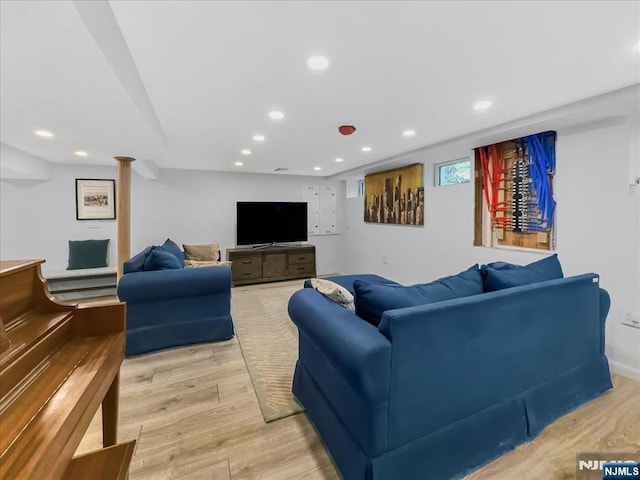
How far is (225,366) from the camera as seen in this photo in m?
2.52

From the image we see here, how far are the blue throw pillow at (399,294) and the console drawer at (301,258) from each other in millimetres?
4346

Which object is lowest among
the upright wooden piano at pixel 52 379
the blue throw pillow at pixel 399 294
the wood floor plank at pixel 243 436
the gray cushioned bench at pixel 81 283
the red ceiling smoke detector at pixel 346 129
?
the wood floor plank at pixel 243 436

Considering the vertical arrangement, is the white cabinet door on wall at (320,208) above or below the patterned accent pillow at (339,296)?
above

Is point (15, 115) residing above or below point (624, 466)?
above

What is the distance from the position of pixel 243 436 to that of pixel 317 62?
226cm

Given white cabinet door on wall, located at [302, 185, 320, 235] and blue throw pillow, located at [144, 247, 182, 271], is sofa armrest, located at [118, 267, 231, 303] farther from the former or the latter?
white cabinet door on wall, located at [302, 185, 320, 235]

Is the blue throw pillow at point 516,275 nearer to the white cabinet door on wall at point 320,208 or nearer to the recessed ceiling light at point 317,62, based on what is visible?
the recessed ceiling light at point 317,62

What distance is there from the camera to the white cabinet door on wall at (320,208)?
253 inches

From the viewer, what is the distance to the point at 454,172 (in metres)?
4.16

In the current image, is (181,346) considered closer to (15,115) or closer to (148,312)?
(148,312)

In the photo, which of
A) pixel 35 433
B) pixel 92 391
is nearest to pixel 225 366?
pixel 92 391

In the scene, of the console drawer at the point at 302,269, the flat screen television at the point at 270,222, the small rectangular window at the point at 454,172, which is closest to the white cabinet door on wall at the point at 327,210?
the flat screen television at the point at 270,222

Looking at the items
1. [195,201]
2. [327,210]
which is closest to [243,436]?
[195,201]

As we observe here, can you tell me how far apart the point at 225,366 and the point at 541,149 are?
3730mm
